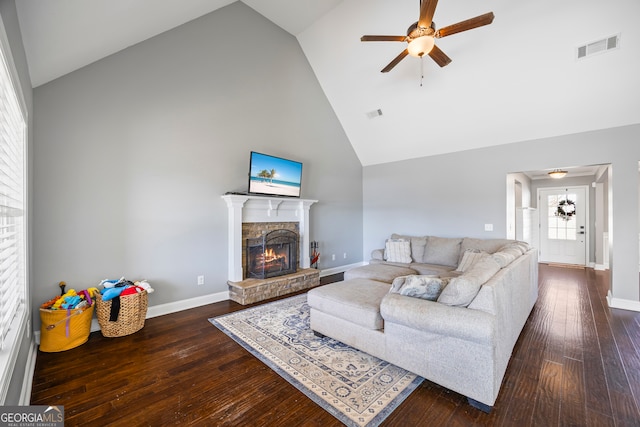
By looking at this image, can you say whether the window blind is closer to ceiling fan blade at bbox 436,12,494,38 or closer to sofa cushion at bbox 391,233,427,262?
ceiling fan blade at bbox 436,12,494,38

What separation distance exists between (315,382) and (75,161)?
3182 mm

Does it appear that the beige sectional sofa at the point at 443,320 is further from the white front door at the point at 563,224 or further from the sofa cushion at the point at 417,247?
the white front door at the point at 563,224

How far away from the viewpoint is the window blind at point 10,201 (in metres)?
1.41

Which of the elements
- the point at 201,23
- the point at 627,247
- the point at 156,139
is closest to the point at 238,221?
the point at 156,139

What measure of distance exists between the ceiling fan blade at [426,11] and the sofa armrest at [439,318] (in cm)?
242

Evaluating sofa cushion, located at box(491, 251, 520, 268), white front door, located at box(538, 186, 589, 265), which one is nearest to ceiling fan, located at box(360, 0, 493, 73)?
sofa cushion, located at box(491, 251, 520, 268)

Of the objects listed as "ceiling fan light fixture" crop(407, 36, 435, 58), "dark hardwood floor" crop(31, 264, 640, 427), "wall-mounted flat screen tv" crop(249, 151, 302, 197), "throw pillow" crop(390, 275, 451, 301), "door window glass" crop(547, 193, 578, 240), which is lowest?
"dark hardwood floor" crop(31, 264, 640, 427)

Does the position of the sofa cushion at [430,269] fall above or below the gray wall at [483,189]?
below

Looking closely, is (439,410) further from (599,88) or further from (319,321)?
(599,88)

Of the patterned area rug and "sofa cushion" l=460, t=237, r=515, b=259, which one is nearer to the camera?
the patterned area rug

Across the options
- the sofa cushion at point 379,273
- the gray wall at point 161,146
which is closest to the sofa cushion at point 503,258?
the sofa cushion at point 379,273

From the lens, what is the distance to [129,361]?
90.8 inches

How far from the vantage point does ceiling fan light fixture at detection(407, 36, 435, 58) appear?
259 cm

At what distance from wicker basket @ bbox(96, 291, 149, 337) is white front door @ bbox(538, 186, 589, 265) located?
30.5ft
